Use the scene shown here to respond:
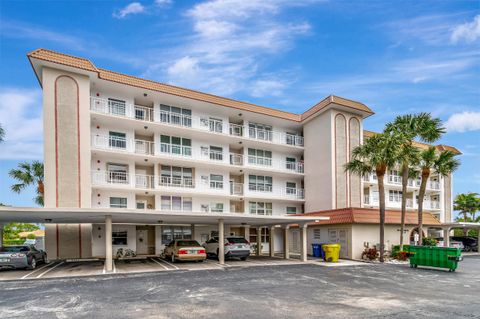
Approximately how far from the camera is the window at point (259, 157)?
32.2 meters

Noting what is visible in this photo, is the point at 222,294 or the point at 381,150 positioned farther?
the point at 381,150

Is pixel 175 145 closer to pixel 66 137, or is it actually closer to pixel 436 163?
pixel 66 137

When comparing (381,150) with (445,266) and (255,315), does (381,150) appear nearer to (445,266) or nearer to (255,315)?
(445,266)

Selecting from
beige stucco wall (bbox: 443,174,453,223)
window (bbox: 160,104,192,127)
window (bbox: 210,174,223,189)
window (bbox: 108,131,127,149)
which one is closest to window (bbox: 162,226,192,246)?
window (bbox: 210,174,223,189)

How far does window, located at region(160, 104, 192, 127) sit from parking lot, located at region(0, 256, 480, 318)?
14.4 m

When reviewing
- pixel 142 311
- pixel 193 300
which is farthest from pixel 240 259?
pixel 142 311

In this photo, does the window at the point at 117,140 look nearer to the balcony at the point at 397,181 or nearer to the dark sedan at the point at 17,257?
the dark sedan at the point at 17,257

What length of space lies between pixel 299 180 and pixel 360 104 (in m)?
9.35

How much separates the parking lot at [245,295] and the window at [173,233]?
11.0m

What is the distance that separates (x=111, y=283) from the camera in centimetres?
1380

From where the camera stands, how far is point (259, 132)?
3297 cm

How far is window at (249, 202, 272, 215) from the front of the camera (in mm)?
32000

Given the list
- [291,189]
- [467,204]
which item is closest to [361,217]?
[291,189]

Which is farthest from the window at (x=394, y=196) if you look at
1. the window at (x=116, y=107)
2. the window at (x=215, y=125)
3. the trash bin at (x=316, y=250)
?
the window at (x=116, y=107)
